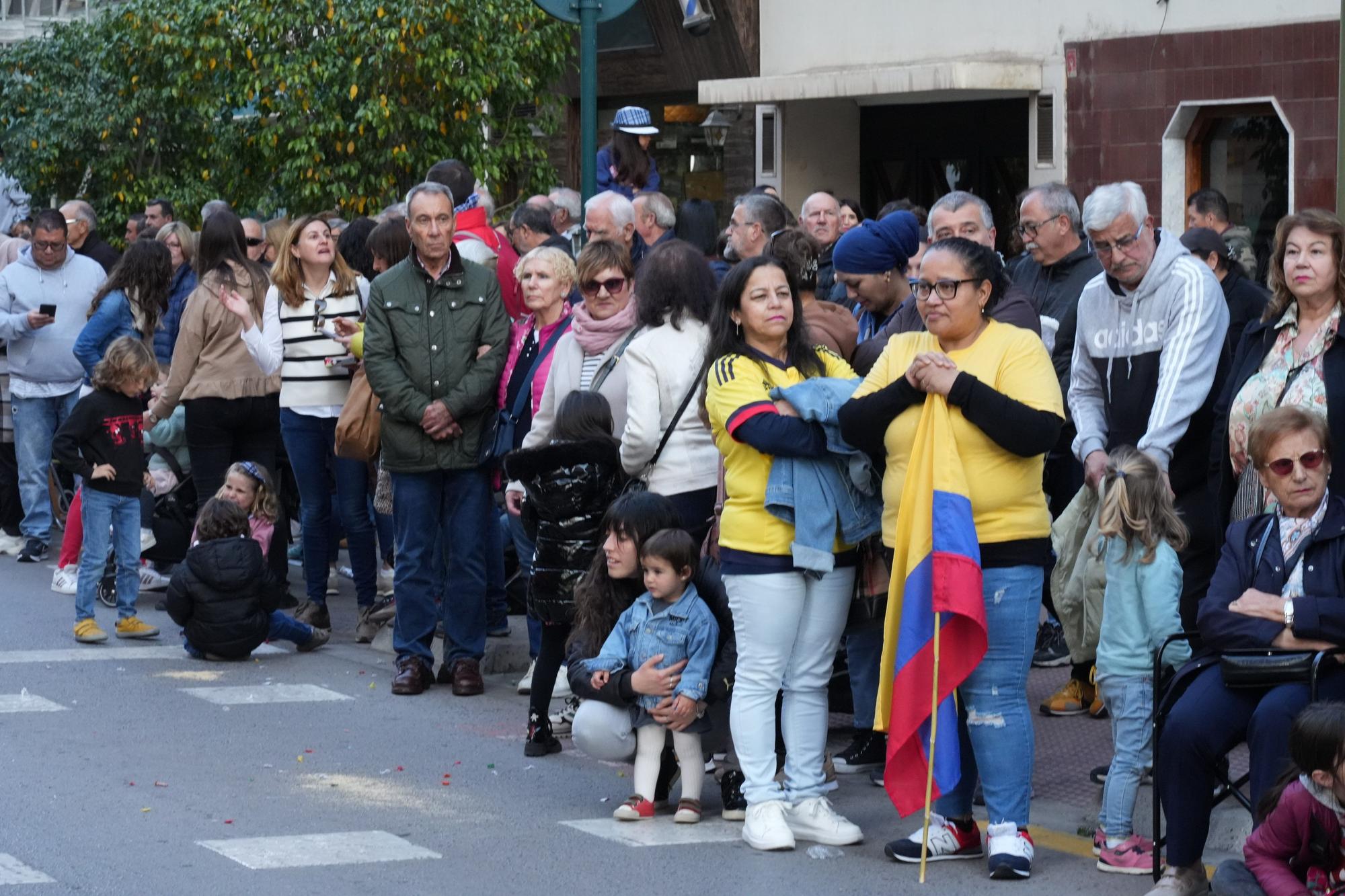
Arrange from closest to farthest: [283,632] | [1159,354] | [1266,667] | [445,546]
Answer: [1266,667] < [1159,354] < [445,546] < [283,632]

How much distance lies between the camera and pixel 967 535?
6160mm

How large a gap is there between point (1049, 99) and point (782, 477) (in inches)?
453

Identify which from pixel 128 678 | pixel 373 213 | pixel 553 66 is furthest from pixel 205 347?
pixel 553 66

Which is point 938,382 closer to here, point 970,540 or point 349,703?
point 970,540

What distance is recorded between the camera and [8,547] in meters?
13.9

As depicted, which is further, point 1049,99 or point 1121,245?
point 1049,99

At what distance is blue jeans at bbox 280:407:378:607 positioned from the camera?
10633 millimetres

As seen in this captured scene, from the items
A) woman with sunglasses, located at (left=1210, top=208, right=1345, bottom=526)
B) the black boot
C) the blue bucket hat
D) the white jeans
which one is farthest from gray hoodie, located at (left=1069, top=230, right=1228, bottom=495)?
the blue bucket hat

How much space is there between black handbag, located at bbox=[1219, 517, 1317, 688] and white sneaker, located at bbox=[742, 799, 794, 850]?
1.50m

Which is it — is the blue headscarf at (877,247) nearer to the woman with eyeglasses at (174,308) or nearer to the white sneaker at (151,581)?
the woman with eyeglasses at (174,308)

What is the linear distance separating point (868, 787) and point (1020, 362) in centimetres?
202

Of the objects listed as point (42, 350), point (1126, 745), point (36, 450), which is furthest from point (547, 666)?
point (36, 450)

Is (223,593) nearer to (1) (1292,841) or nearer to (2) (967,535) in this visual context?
(2) (967,535)

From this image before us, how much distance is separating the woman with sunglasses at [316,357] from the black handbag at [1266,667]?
566 cm
